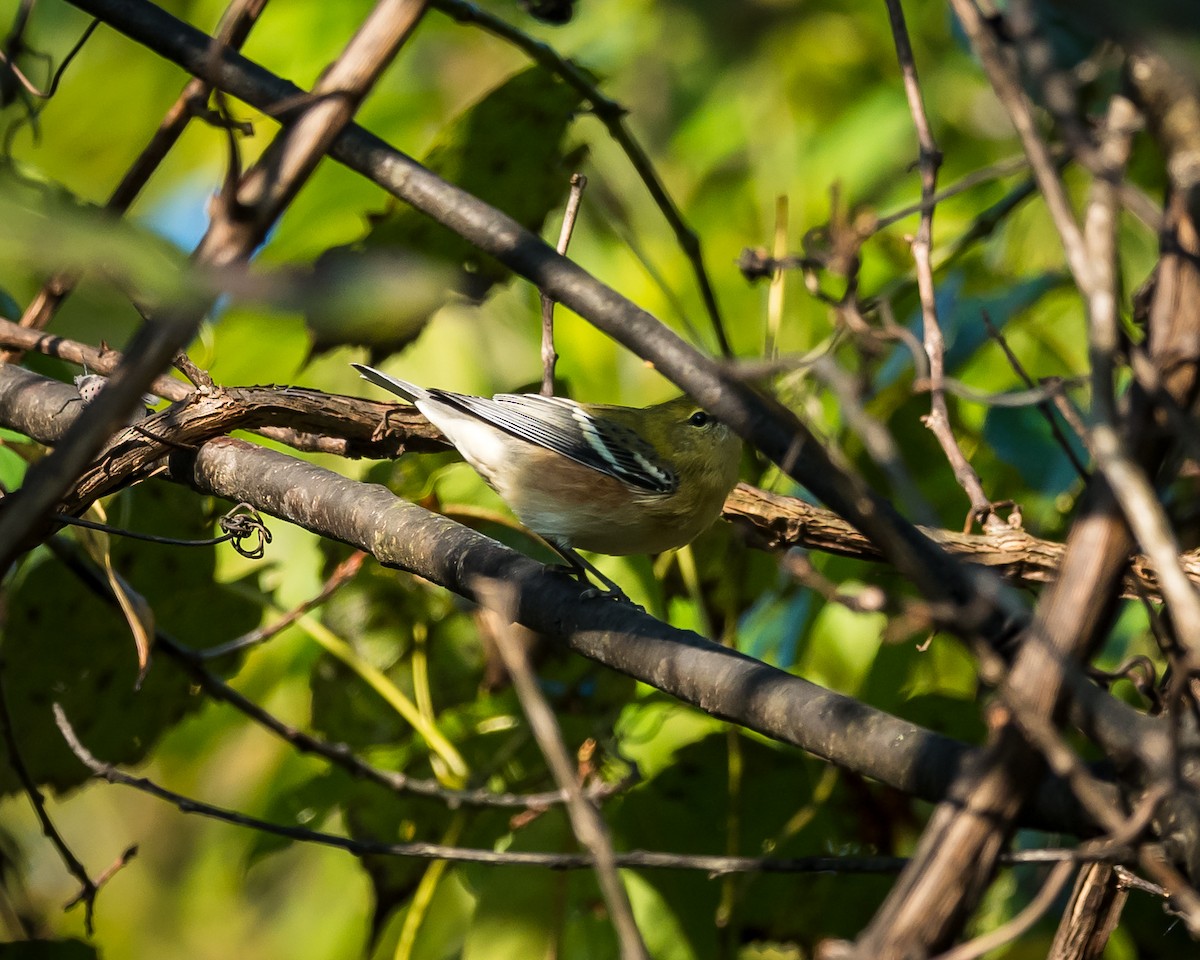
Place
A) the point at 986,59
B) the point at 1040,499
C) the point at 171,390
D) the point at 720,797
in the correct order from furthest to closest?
1. the point at 1040,499
2. the point at 720,797
3. the point at 171,390
4. the point at 986,59

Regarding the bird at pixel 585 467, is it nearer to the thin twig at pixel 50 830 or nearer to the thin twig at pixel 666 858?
the thin twig at pixel 666 858

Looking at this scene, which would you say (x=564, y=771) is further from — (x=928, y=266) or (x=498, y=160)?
(x=498, y=160)

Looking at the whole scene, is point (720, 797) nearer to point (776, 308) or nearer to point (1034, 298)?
point (776, 308)

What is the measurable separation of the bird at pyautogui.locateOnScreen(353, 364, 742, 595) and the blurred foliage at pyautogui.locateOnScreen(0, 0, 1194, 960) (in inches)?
4.9

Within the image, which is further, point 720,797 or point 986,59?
point 720,797

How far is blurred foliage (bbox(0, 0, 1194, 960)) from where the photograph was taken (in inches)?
118

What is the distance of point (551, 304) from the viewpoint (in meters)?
2.86

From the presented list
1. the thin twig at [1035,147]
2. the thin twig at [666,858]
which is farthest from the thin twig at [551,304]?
the thin twig at [1035,147]

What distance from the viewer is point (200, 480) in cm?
251

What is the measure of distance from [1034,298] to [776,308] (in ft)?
2.17

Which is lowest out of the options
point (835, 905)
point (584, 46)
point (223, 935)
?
point (223, 935)

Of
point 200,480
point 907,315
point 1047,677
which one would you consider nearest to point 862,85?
point 907,315

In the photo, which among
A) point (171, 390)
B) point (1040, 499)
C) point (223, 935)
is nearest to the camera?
point (171, 390)

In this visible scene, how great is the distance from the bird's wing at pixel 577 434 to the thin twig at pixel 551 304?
1.50ft
